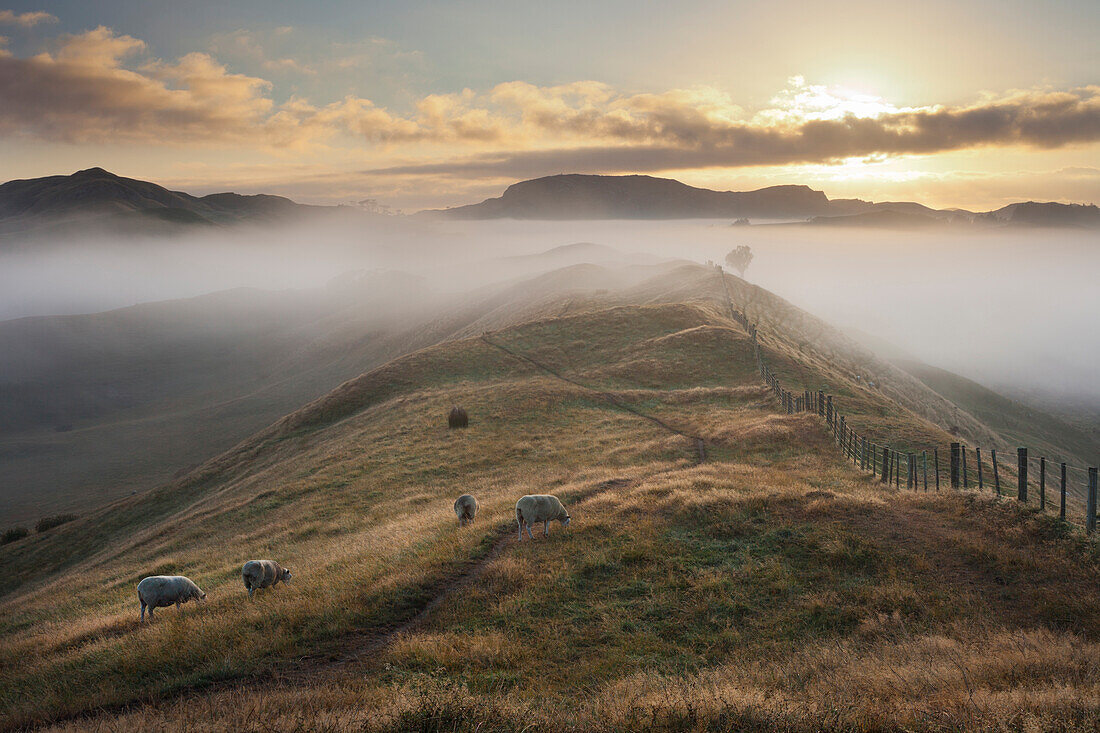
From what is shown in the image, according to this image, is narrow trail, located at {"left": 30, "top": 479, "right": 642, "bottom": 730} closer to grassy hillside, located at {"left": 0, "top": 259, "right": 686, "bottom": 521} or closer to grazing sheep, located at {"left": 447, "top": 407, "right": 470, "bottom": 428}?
grazing sheep, located at {"left": 447, "top": 407, "right": 470, "bottom": 428}

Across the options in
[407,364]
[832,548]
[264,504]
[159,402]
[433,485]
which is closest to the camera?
[832,548]

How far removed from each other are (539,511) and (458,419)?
25892mm

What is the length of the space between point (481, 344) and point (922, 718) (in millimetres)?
66994

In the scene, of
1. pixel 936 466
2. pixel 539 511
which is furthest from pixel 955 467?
pixel 539 511

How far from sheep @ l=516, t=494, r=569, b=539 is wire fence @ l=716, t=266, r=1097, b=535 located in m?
12.5

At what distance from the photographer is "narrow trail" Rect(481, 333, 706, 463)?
30580 mm

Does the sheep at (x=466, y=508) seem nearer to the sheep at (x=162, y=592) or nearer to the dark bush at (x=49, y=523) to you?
the sheep at (x=162, y=592)

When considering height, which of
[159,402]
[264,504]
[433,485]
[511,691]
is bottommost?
[159,402]

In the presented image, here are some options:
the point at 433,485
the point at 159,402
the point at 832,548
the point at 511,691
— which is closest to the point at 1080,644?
the point at 832,548

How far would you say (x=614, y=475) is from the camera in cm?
2459

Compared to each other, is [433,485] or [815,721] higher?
[815,721]

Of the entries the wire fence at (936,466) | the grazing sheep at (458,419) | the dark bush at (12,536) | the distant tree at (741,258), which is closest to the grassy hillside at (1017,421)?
the wire fence at (936,466)

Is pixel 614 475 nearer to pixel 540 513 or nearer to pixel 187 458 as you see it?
pixel 540 513

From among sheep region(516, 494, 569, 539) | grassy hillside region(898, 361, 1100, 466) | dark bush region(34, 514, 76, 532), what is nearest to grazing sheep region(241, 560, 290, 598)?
sheep region(516, 494, 569, 539)
